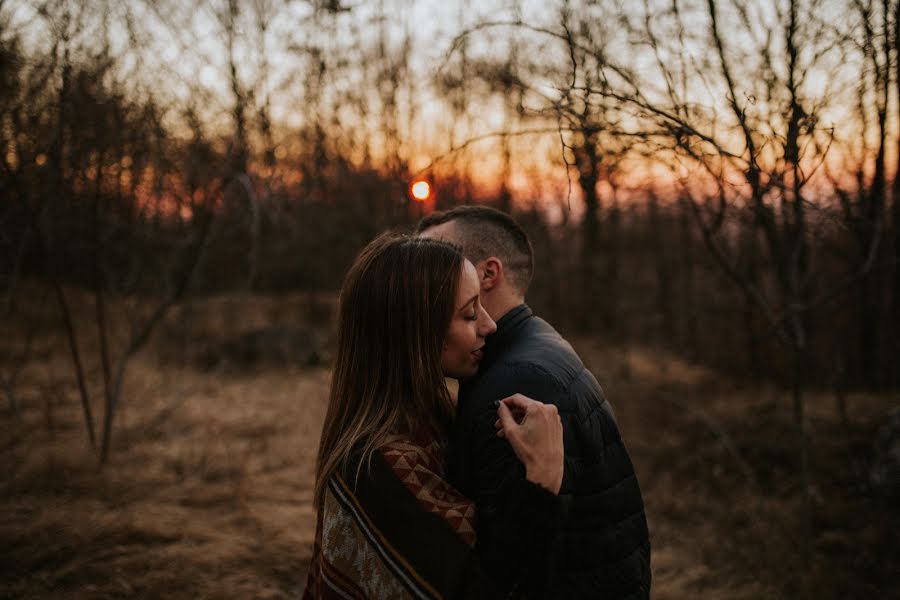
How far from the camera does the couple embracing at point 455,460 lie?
1624 millimetres

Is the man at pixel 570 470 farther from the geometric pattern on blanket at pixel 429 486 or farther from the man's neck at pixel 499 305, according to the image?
the man's neck at pixel 499 305

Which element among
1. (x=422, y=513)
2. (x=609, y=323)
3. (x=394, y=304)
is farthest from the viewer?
(x=609, y=323)

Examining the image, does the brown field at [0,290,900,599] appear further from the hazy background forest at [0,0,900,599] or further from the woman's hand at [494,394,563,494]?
the woman's hand at [494,394,563,494]

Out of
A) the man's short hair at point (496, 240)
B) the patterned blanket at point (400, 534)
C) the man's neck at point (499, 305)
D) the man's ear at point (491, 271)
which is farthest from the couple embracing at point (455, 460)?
the man's short hair at point (496, 240)

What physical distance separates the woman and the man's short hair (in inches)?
24.3

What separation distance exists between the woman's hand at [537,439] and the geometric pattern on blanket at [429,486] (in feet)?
0.73

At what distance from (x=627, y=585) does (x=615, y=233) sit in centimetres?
1379

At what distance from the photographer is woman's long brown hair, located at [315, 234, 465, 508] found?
6.05ft

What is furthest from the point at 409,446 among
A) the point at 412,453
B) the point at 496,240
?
the point at 496,240

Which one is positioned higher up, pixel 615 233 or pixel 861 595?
pixel 615 233

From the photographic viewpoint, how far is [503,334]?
7.44 ft

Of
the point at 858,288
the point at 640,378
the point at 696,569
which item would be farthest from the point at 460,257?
the point at 640,378

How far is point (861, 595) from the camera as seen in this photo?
374 centimetres

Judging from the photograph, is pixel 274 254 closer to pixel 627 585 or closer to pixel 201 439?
pixel 201 439
